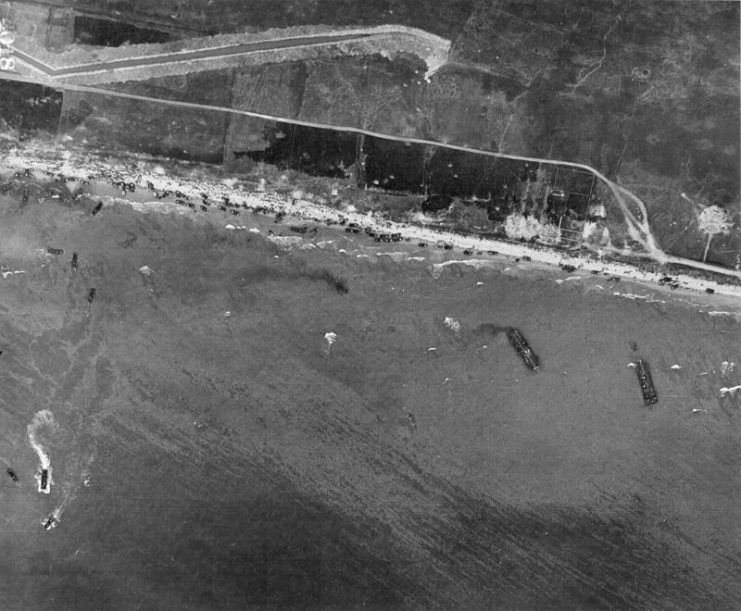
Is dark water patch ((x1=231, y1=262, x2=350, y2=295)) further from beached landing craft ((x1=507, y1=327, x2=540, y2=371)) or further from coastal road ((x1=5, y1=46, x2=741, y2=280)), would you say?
beached landing craft ((x1=507, y1=327, x2=540, y2=371))

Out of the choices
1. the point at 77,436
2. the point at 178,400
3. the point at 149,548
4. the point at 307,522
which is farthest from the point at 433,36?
the point at 149,548

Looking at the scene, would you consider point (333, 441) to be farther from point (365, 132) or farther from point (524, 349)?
point (365, 132)

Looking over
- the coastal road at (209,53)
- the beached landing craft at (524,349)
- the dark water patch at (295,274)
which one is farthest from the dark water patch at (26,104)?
the beached landing craft at (524,349)

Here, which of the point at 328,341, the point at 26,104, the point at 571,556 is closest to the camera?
the point at 571,556

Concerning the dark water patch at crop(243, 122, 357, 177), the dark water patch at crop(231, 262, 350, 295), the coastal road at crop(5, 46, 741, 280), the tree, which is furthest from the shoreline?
the dark water patch at crop(231, 262, 350, 295)

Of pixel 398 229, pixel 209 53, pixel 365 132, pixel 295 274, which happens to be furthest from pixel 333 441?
pixel 209 53

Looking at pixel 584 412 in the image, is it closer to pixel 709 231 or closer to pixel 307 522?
pixel 709 231
